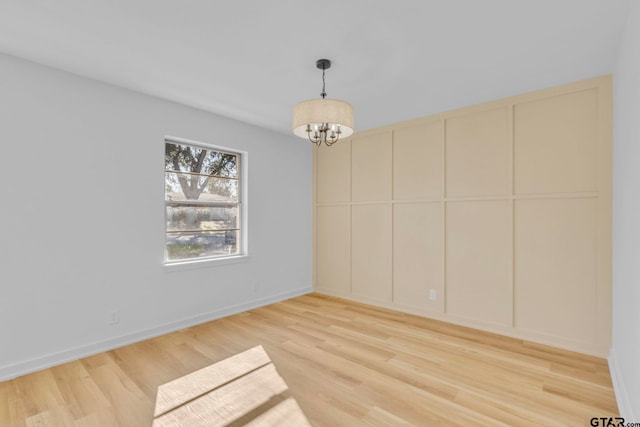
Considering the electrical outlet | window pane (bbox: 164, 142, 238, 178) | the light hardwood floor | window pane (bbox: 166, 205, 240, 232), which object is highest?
window pane (bbox: 164, 142, 238, 178)

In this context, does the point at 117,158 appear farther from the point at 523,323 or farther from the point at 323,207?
the point at 523,323

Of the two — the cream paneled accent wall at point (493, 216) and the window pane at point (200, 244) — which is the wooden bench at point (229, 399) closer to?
the window pane at point (200, 244)

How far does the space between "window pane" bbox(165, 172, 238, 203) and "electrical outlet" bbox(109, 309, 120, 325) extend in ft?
4.32

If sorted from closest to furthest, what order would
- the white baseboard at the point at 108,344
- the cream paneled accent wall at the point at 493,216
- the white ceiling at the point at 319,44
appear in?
1. the white ceiling at the point at 319,44
2. the white baseboard at the point at 108,344
3. the cream paneled accent wall at the point at 493,216

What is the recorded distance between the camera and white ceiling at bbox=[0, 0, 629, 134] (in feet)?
6.59

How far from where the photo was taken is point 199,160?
3967 millimetres

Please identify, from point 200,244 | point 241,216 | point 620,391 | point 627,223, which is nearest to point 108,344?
point 200,244

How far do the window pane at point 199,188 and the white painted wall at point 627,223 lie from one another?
3.98m

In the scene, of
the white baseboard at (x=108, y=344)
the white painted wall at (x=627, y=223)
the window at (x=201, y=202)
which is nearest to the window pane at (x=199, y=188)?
the window at (x=201, y=202)

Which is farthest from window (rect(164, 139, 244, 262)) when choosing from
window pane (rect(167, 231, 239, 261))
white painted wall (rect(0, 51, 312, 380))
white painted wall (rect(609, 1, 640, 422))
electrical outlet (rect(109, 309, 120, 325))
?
white painted wall (rect(609, 1, 640, 422))

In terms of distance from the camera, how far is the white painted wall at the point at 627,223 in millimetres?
1718

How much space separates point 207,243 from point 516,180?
12.4ft

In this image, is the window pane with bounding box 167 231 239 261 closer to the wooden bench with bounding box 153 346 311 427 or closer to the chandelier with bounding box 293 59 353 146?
the wooden bench with bounding box 153 346 311 427

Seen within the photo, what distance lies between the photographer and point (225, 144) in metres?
4.12
